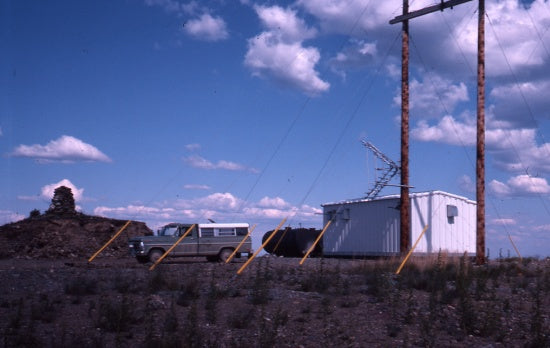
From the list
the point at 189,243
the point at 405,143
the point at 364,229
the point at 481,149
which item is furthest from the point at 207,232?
the point at 481,149

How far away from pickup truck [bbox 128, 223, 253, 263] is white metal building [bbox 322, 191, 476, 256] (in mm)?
5870

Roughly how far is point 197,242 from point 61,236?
12.8 meters

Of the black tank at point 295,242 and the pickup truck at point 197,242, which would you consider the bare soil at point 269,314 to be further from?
the black tank at point 295,242

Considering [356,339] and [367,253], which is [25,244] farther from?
[356,339]

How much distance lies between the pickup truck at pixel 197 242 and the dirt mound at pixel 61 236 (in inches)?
366

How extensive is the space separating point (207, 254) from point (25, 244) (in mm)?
13755

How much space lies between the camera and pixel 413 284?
16.3 meters

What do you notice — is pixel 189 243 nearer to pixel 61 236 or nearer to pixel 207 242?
pixel 207 242

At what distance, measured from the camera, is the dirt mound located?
35844 millimetres

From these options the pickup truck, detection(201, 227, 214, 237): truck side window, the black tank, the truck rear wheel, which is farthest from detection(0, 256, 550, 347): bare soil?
the black tank

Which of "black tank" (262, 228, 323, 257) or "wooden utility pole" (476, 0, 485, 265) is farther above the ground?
"wooden utility pole" (476, 0, 485, 265)

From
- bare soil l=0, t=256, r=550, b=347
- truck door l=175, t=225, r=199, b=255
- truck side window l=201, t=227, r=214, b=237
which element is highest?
truck side window l=201, t=227, r=214, b=237

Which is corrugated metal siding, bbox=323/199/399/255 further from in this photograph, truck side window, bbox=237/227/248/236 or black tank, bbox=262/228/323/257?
truck side window, bbox=237/227/248/236

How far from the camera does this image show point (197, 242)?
1135 inches
